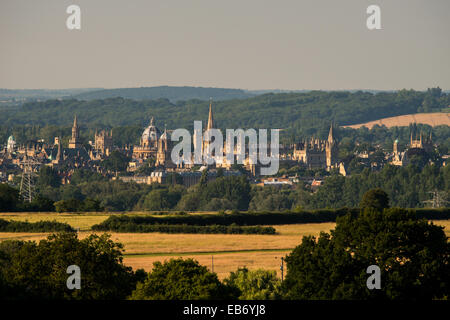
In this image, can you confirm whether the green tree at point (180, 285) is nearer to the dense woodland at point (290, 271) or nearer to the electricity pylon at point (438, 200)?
the dense woodland at point (290, 271)

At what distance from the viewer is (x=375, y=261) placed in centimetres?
4166

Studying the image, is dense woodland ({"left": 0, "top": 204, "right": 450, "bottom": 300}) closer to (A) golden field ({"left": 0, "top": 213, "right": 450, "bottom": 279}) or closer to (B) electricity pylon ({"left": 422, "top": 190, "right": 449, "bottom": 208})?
(A) golden field ({"left": 0, "top": 213, "right": 450, "bottom": 279})

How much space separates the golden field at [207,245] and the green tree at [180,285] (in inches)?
456

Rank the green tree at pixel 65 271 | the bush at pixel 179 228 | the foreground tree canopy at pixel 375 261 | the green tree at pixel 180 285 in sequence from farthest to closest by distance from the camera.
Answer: the bush at pixel 179 228 < the foreground tree canopy at pixel 375 261 < the green tree at pixel 65 271 < the green tree at pixel 180 285

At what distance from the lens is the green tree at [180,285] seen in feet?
119

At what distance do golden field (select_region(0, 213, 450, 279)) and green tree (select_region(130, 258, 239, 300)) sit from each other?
1157 centimetres

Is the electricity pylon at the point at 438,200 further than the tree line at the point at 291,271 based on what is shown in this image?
Yes

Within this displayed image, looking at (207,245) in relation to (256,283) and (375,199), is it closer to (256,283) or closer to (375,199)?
(256,283)

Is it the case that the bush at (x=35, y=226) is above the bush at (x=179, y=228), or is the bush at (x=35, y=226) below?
above

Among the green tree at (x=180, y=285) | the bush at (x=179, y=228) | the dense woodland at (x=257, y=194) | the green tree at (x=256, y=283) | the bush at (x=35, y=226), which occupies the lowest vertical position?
the dense woodland at (x=257, y=194)

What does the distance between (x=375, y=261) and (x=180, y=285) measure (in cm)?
846

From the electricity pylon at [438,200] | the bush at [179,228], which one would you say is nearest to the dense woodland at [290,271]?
the bush at [179,228]

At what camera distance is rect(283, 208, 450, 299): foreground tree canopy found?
40.0 meters

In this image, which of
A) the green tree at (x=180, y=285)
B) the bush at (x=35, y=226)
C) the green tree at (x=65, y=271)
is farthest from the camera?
the bush at (x=35, y=226)
